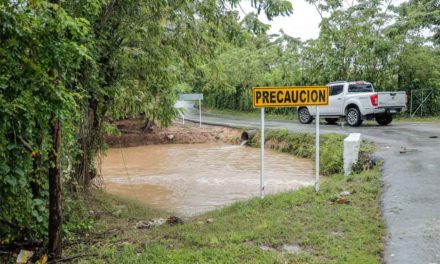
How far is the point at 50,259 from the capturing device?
4695 mm

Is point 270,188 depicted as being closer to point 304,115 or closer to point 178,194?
point 178,194

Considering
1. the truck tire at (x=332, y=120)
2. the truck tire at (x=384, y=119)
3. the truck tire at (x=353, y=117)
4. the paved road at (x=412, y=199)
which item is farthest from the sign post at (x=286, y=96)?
the truck tire at (x=332, y=120)

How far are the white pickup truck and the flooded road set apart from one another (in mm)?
3637

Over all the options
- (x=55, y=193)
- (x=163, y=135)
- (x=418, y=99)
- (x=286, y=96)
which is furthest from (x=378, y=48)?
(x=55, y=193)

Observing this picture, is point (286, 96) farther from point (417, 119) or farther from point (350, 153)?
point (417, 119)

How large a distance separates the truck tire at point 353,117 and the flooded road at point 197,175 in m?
3.65

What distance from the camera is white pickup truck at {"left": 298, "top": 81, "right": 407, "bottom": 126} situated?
55.0ft

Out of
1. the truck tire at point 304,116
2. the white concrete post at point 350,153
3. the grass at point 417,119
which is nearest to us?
the white concrete post at point 350,153

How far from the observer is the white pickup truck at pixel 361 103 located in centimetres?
1675

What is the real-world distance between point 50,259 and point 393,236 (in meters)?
3.99

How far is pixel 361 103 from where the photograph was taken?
56.4 feet

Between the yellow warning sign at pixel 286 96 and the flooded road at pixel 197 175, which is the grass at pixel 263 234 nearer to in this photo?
the yellow warning sign at pixel 286 96

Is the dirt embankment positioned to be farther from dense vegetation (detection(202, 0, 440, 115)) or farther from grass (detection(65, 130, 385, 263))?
grass (detection(65, 130, 385, 263))

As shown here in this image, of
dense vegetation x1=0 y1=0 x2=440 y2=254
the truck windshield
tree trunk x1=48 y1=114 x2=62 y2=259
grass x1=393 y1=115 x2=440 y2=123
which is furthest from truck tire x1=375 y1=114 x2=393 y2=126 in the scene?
tree trunk x1=48 y1=114 x2=62 y2=259
